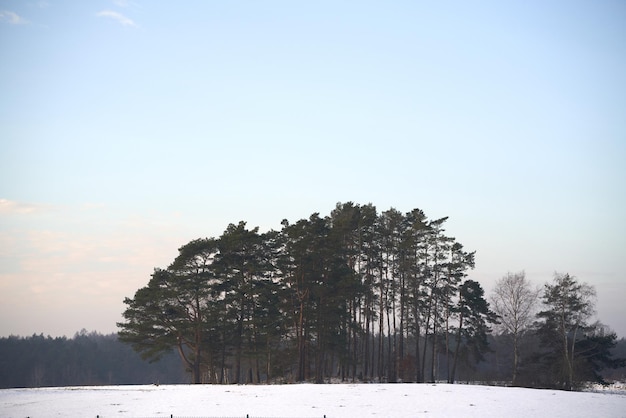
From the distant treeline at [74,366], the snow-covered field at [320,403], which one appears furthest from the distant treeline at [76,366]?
the snow-covered field at [320,403]

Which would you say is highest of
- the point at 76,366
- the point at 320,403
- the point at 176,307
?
the point at 176,307

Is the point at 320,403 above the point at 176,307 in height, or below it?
below

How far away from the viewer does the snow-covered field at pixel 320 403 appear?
31969 millimetres

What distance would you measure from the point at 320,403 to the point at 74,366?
464 feet

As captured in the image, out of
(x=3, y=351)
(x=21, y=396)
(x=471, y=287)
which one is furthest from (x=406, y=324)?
(x=3, y=351)

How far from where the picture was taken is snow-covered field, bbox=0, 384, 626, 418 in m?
32.0

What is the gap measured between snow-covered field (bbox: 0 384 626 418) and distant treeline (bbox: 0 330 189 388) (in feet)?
374

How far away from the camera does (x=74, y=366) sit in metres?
158

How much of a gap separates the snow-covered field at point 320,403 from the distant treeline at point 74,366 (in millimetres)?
114118

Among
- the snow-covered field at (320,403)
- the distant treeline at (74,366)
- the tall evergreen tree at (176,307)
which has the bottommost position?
the distant treeline at (74,366)

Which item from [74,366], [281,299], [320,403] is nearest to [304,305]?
[281,299]

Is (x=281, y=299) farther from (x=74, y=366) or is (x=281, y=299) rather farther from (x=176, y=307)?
(x=74, y=366)

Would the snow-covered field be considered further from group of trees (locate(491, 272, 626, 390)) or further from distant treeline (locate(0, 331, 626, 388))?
distant treeline (locate(0, 331, 626, 388))

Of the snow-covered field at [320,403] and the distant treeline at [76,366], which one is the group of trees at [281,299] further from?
the distant treeline at [76,366]
